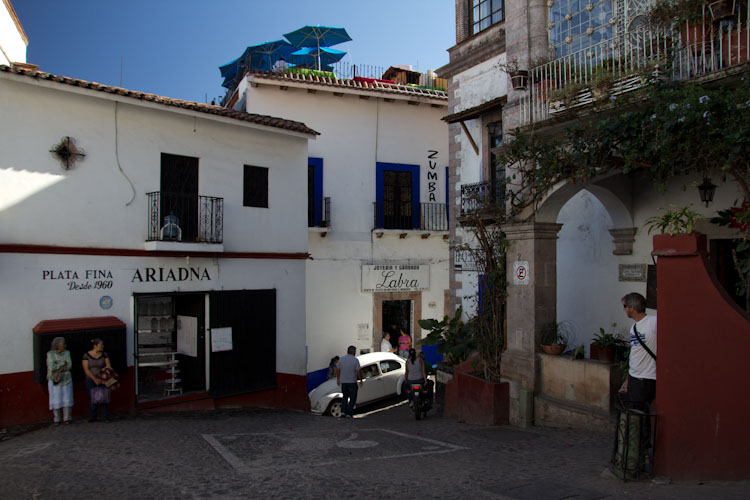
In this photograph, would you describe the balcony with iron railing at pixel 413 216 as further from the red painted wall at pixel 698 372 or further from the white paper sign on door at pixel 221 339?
the red painted wall at pixel 698 372

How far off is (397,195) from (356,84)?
3.82 metres

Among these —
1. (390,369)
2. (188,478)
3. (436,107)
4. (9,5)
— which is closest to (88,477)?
(188,478)

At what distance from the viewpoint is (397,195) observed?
66.2ft

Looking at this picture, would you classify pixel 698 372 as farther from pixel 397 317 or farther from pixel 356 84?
pixel 356 84

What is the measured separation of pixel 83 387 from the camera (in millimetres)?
10586

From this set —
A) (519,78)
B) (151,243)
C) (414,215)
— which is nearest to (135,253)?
(151,243)

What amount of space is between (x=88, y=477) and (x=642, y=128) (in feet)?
25.7

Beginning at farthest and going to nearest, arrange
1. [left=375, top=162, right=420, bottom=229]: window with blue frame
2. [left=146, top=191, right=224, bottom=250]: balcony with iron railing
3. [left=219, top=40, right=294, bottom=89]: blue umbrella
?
[left=219, top=40, right=294, bottom=89]: blue umbrella → [left=375, top=162, right=420, bottom=229]: window with blue frame → [left=146, top=191, right=224, bottom=250]: balcony with iron railing

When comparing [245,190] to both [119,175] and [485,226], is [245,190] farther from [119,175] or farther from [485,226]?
[485,226]

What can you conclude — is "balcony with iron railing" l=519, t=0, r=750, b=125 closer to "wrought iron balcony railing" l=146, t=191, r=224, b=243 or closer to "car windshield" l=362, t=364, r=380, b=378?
"wrought iron balcony railing" l=146, t=191, r=224, b=243

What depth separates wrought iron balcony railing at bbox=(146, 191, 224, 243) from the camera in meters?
11.9

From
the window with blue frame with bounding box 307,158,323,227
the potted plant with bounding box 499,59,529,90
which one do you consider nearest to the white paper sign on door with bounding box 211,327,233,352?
the window with blue frame with bounding box 307,158,323,227

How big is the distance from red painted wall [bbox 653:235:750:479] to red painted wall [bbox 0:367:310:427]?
921cm

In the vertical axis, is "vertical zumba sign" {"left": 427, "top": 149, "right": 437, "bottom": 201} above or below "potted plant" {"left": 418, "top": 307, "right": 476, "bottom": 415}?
above
